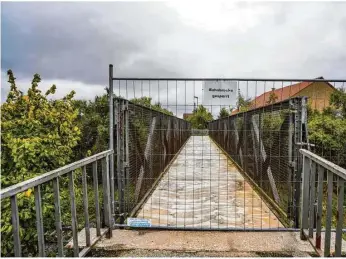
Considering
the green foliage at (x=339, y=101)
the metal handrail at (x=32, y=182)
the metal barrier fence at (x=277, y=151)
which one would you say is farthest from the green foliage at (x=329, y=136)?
the metal handrail at (x=32, y=182)

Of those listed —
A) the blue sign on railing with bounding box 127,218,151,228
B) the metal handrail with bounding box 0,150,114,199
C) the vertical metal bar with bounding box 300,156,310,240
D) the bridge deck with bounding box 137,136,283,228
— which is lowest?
the bridge deck with bounding box 137,136,283,228

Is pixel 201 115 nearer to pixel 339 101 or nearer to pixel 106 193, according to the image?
pixel 106 193

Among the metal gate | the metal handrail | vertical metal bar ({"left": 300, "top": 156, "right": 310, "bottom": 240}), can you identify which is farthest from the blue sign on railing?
vertical metal bar ({"left": 300, "top": 156, "right": 310, "bottom": 240})

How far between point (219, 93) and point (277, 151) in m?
1.53

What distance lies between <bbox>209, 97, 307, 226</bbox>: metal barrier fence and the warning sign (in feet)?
2.58

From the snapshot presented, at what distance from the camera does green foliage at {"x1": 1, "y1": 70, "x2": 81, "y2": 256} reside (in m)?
3.34

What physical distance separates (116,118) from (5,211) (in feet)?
5.43

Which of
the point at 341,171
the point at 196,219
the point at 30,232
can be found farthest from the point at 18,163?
the point at 341,171

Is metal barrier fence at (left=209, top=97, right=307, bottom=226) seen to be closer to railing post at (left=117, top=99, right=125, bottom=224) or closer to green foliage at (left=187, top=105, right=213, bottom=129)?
green foliage at (left=187, top=105, right=213, bottom=129)

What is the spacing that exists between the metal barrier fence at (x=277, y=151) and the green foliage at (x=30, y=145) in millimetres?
2750

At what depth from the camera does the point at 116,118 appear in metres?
4.28

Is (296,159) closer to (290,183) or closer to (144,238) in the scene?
(290,183)

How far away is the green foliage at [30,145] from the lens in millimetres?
3340

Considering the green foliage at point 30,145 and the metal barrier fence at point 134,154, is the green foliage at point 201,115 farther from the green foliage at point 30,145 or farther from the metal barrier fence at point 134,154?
the green foliage at point 30,145
